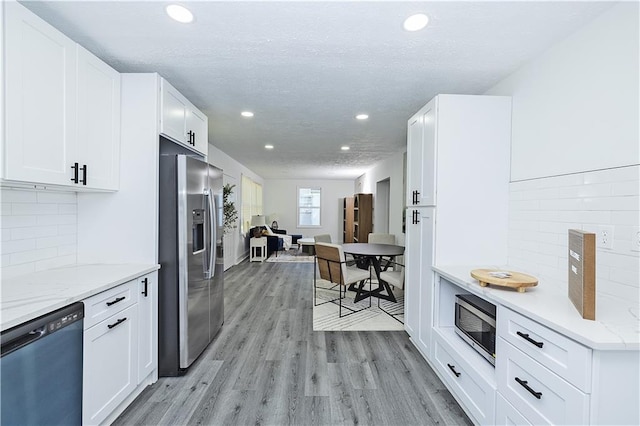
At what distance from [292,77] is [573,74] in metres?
1.96

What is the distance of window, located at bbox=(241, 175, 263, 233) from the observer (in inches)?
303

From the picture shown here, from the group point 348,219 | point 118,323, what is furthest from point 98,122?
point 348,219

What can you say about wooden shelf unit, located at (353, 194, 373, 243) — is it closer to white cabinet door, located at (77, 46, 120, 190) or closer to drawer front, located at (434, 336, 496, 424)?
drawer front, located at (434, 336, 496, 424)

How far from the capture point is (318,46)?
6.58 feet

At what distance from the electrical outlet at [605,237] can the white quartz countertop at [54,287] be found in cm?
281

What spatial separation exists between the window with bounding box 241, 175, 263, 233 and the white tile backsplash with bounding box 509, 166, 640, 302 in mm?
6369

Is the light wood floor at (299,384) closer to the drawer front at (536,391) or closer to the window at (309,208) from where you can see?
the drawer front at (536,391)

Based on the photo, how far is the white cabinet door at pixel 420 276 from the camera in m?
2.52

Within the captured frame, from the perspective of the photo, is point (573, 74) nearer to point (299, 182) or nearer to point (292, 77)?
point (292, 77)

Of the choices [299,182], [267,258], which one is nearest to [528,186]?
[267,258]

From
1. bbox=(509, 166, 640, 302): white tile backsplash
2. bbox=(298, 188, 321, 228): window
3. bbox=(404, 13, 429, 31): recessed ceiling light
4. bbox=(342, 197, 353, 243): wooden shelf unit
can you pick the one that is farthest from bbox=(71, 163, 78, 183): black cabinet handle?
bbox=(298, 188, 321, 228): window

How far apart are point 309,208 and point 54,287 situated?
9560 millimetres

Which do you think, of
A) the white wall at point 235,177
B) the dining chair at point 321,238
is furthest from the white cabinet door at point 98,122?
the dining chair at point 321,238

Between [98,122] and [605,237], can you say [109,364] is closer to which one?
[98,122]
